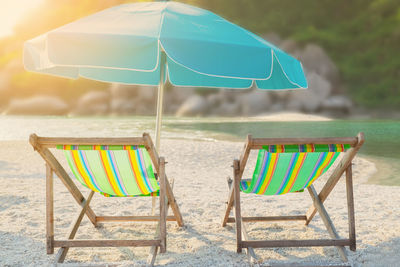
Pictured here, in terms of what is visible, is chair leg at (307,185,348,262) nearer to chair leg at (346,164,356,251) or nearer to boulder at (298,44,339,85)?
chair leg at (346,164,356,251)

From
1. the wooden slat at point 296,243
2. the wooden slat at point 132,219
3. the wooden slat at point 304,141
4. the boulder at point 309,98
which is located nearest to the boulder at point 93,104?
the boulder at point 309,98

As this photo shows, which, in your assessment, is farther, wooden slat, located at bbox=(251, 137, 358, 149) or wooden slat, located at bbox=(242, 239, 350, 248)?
wooden slat, located at bbox=(242, 239, 350, 248)

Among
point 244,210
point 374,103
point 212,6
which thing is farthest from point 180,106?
point 244,210

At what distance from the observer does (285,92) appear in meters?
38.4

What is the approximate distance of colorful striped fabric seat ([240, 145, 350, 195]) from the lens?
89.9 inches

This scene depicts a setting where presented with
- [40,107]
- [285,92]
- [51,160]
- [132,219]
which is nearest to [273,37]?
[285,92]

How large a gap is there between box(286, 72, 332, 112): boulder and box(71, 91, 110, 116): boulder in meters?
19.1

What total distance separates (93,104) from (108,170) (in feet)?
140

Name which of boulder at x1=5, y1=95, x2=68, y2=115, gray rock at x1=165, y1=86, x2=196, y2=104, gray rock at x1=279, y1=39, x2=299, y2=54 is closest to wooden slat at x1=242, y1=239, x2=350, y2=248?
gray rock at x1=165, y1=86, x2=196, y2=104

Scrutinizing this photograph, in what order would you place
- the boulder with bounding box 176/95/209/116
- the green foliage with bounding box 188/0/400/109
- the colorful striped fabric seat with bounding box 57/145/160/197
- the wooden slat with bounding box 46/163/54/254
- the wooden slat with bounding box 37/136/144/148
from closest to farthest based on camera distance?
the wooden slat with bounding box 37/136/144/148 → the colorful striped fabric seat with bounding box 57/145/160/197 → the wooden slat with bounding box 46/163/54/254 → the boulder with bounding box 176/95/209/116 → the green foliage with bounding box 188/0/400/109

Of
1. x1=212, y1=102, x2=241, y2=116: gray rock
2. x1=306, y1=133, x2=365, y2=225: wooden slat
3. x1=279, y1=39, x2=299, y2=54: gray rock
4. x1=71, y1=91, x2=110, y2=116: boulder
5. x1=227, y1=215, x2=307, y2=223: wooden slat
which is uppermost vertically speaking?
x1=279, y1=39, x2=299, y2=54: gray rock

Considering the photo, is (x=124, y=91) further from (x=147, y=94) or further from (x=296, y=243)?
(x=296, y=243)

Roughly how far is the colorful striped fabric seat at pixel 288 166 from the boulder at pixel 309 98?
3528 cm

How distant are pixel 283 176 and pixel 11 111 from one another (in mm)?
50007
